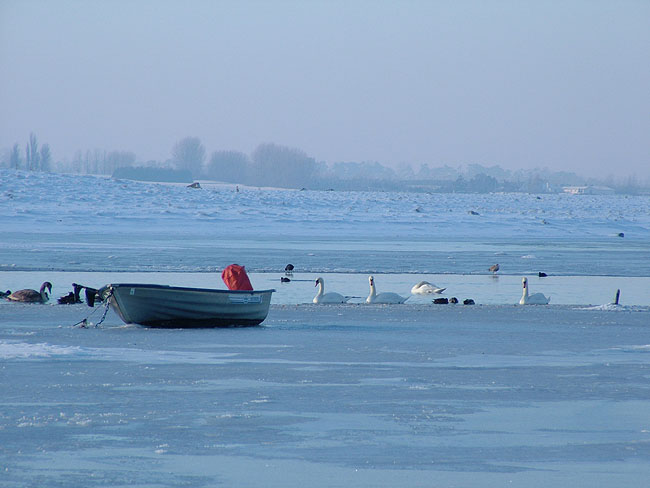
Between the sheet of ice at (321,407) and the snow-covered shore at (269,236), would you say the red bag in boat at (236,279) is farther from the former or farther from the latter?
the snow-covered shore at (269,236)

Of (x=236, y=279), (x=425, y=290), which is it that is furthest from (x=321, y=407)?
(x=425, y=290)

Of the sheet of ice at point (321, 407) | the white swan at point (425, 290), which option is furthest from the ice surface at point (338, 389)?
the white swan at point (425, 290)

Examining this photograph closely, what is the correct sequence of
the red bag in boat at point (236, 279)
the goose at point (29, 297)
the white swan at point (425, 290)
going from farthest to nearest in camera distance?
1. the white swan at point (425, 290)
2. the goose at point (29, 297)
3. the red bag in boat at point (236, 279)

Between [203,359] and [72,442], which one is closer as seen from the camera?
[72,442]

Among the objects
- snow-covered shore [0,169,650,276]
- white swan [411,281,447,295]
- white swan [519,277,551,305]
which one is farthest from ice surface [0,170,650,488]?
snow-covered shore [0,169,650,276]

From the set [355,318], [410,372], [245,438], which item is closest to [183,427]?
[245,438]

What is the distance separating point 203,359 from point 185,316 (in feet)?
8.92

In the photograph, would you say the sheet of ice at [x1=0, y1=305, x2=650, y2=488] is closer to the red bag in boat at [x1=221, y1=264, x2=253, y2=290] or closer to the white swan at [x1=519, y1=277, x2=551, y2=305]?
the red bag in boat at [x1=221, y1=264, x2=253, y2=290]

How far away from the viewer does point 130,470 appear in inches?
209

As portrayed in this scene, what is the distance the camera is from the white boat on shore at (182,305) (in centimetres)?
1177

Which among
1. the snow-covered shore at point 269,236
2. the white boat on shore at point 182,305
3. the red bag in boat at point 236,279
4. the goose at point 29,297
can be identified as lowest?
the snow-covered shore at point 269,236

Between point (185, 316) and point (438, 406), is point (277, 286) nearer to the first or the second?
point (185, 316)

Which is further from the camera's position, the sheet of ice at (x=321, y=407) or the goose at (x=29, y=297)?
the goose at (x=29, y=297)

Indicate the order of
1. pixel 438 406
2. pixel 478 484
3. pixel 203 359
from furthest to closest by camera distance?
1. pixel 203 359
2. pixel 438 406
3. pixel 478 484
